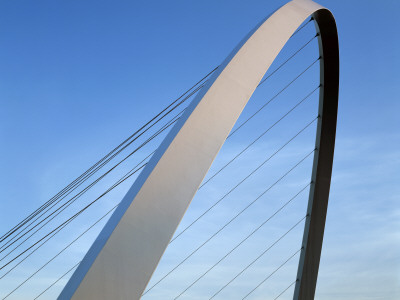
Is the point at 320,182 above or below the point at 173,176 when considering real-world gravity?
above

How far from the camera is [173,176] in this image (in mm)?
6332

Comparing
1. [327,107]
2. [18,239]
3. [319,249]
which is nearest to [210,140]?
[18,239]

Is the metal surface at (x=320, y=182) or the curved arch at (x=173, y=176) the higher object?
the metal surface at (x=320, y=182)

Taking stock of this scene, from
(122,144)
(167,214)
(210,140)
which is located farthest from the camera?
(122,144)

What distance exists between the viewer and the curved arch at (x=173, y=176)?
5.43 m

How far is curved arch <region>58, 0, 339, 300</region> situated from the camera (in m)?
5.43

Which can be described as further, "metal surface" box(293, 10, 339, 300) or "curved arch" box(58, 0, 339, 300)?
"metal surface" box(293, 10, 339, 300)

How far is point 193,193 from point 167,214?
0.50m

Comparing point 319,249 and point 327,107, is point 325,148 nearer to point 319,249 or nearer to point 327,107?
point 327,107

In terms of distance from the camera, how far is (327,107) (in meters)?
13.3

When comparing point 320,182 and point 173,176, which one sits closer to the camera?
point 173,176

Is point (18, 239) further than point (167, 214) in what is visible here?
Yes

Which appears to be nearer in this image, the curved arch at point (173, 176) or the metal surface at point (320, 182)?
the curved arch at point (173, 176)

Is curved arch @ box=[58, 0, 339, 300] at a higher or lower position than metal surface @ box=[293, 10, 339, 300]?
lower
